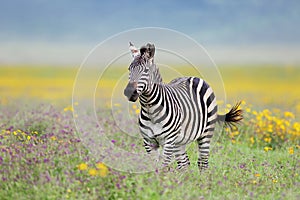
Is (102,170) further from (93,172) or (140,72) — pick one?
(140,72)

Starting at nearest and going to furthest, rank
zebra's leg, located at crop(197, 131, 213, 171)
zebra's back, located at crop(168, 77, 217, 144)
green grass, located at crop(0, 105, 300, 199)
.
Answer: green grass, located at crop(0, 105, 300, 199) → zebra's back, located at crop(168, 77, 217, 144) → zebra's leg, located at crop(197, 131, 213, 171)

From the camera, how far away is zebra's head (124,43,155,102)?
566cm

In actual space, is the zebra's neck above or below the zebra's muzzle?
above

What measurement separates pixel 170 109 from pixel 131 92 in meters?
0.96

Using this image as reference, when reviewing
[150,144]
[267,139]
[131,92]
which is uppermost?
[267,139]

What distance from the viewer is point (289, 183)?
22.7 feet

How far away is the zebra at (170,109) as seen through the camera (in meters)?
5.82

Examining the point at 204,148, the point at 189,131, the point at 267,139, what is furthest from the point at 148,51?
the point at 267,139

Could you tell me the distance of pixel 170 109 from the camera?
641 centimetres

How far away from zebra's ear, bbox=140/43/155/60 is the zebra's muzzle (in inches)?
16.5

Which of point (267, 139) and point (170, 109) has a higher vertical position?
point (267, 139)

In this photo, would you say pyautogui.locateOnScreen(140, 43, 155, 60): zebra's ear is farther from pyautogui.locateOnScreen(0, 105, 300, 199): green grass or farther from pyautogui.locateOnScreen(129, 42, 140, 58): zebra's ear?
pyautogui.locateOnScreen(0, 105, 300, 199): green grass

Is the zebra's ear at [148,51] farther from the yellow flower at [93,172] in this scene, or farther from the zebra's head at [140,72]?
the yellow flower at [93,172]

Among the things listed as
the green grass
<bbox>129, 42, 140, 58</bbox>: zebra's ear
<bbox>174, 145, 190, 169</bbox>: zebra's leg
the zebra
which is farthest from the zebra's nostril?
<bbox>174, 145, 190, 169</bbox>: zebra's leg
